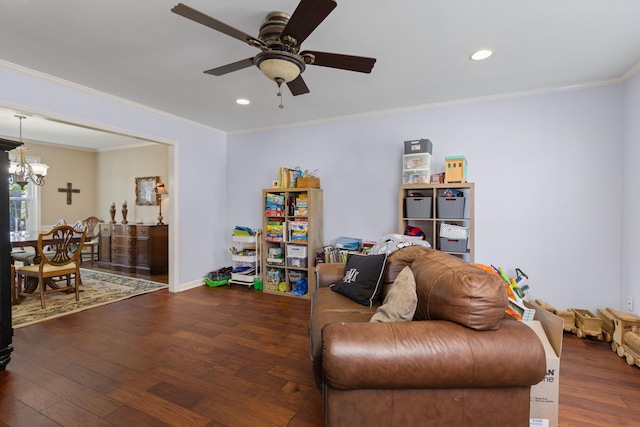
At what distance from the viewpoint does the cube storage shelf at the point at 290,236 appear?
385 centimetres

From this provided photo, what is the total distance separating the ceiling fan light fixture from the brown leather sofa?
156cm

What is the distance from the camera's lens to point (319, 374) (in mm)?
1568

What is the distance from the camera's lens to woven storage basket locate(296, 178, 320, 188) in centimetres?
394

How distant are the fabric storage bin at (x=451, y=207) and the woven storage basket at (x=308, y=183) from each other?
5.28 ft

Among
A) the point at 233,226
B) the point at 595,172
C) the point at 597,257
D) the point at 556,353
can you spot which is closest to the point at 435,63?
the point at 595,172

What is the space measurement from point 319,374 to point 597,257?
311 cm

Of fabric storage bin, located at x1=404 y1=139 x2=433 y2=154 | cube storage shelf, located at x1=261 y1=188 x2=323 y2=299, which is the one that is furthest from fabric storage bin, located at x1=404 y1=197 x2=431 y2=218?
cube storage shelf, located at x1=261 y1=188 x2=323 y2=299

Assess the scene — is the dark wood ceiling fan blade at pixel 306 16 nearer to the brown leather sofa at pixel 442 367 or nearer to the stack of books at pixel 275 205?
the brown leather sofa at pixel 442 367

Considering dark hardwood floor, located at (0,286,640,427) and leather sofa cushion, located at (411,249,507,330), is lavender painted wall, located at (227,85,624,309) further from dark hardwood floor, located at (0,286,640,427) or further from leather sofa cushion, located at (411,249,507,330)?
leather sofa cushion, located at (411,249,507,330)

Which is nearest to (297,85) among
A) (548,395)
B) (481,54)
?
(481,54)

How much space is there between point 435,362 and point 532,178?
9.17ft

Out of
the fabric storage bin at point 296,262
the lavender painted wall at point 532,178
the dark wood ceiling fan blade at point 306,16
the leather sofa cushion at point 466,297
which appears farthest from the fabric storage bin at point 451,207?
the dark wood ceiling fan blade at point 306,16

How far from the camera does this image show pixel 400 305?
158 centimetres

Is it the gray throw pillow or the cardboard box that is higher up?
the gray throw pillow
